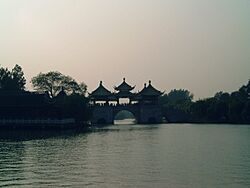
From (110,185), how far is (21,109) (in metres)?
43.1

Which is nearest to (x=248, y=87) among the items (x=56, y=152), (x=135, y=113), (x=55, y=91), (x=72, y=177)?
(x=135, y=113)

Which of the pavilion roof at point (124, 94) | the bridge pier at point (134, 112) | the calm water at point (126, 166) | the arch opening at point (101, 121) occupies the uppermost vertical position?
Answer: the pavilion roof at point (124, 94)

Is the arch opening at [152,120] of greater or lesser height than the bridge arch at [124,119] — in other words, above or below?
below

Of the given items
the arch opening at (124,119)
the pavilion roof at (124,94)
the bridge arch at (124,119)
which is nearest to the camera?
the bridge arch at (124,119)

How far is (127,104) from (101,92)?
496cm

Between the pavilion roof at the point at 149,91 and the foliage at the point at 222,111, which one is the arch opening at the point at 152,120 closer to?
the pavilion roof at the point at 149,91

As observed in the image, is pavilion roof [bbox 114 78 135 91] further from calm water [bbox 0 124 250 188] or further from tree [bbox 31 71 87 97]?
calm water [bbox 0 124 250 188]

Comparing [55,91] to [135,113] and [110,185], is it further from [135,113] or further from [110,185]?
[110,185]

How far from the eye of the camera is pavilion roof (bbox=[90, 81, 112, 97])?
87875 millimetres

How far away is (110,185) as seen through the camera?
19.2m

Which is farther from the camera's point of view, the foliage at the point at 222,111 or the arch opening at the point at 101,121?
the arch opening at the point at 101,121

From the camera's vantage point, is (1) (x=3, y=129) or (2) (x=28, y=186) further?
(1) (x=3, y=129)

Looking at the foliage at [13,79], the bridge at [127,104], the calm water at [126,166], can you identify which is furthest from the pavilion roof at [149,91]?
the calm water at [126,166]

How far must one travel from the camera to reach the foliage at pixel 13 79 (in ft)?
250
